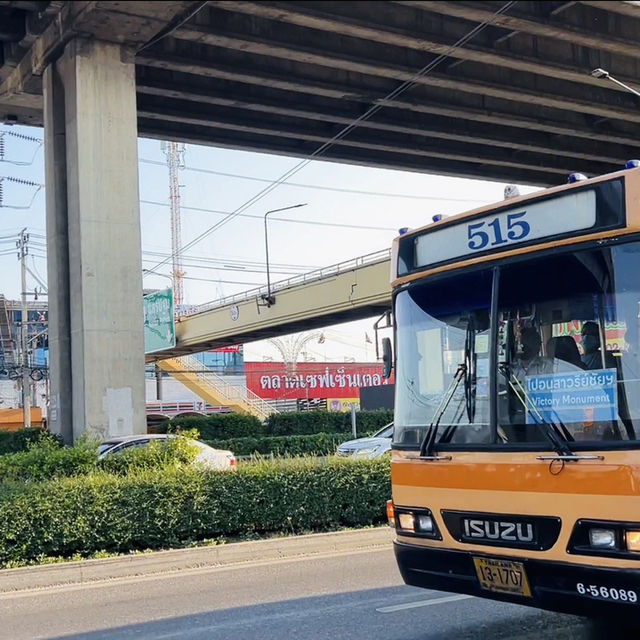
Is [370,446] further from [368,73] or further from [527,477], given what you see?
[527,477]

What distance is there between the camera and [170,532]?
11.7 meters

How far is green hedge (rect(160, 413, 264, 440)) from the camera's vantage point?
123 ft

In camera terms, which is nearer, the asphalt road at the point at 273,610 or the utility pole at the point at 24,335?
the asphalt road at the point at 273,610

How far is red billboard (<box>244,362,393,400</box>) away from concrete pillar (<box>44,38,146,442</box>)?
65499mm

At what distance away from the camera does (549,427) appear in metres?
5.61

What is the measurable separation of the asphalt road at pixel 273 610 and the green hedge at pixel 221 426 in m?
26.9

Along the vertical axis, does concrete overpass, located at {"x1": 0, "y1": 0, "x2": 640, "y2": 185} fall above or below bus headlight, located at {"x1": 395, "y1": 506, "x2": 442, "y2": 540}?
above

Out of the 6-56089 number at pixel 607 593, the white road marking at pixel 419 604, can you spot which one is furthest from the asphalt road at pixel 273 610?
the 6-56089 number at pixel 607 593

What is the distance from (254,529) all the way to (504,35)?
14430mm

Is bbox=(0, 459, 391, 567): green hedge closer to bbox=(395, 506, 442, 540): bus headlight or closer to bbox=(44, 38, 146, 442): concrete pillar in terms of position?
bbox=(395, 506, 442, 540): bus headlight

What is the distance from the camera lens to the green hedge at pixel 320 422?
41.2 meters

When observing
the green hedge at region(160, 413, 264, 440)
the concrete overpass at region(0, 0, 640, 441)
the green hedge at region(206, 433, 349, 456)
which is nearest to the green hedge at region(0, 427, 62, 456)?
the green hedge at region(206, 433, 349, 456)

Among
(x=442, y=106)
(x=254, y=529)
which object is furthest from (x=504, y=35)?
(x=254, y=529)

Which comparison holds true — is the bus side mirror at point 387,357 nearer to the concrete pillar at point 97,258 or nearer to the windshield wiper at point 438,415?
the windshield wiper at point 438,415
